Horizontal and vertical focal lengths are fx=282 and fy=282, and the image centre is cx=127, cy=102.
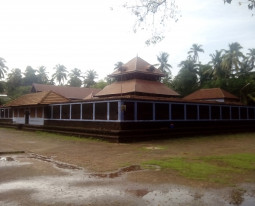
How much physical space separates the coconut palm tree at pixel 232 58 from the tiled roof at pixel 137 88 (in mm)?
24734

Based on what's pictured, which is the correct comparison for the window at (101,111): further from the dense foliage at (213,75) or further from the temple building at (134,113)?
the dense foliage at (213,75)

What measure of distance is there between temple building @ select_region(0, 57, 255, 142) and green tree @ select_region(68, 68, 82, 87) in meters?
36.8

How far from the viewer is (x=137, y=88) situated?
79.5ft

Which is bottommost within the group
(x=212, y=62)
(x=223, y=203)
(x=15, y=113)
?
(x=223, y=203)

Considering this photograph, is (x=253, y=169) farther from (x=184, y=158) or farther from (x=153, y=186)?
(x=153, y=186)

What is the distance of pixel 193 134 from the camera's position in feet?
73.2

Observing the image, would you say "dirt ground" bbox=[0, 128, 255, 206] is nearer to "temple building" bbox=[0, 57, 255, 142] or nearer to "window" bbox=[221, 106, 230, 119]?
"temple building" bbox=[0, 57, 255, 142]

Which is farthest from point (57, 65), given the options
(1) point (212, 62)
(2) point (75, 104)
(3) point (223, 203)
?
(3) point (223, 203)

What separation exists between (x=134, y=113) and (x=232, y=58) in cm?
3491

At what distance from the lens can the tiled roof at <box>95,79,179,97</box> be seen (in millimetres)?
24438

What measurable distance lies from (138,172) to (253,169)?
3.66m

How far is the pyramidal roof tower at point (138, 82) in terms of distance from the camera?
24.8 m

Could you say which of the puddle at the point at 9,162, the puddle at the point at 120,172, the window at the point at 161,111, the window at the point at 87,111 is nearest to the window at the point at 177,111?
the window at the point at 161,111

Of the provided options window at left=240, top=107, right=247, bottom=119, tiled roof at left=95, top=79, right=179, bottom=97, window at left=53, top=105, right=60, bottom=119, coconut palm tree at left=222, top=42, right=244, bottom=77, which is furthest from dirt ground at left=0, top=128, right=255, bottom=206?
coconut palm tree at left=222, top=42, right=244, bottom=77
